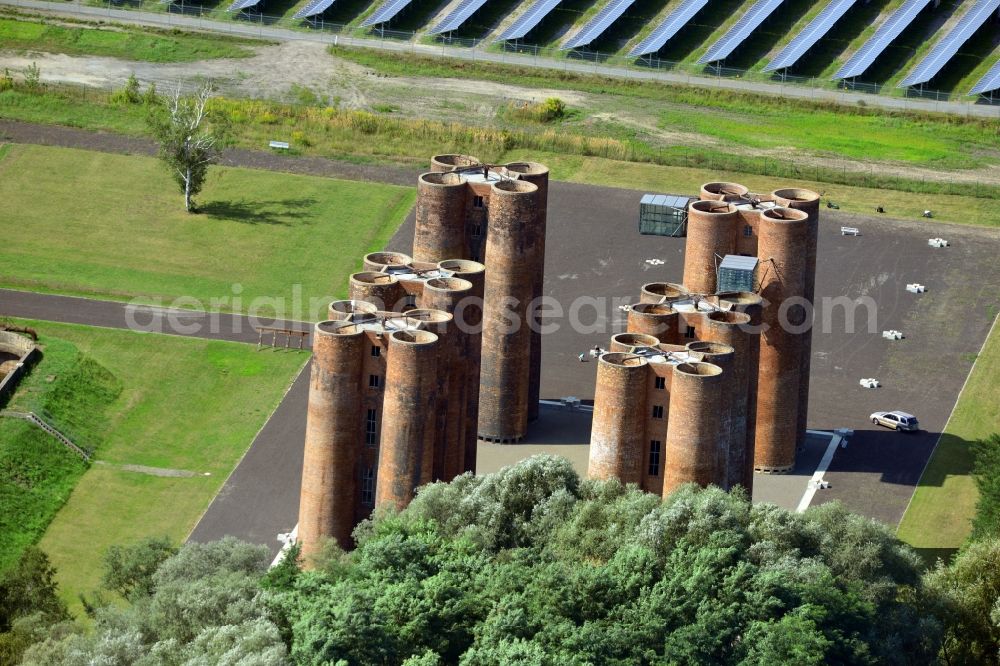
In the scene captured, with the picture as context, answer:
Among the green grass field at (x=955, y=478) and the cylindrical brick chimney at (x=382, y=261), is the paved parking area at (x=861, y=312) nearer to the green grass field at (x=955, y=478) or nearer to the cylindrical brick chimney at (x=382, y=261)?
the green grass field at (x=955, y=478)

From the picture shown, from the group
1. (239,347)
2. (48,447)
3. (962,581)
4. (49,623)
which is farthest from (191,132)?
(962,581)

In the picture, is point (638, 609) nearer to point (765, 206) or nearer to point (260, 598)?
point (260, 598)

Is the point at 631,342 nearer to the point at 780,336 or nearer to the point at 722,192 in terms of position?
the point at 780,336

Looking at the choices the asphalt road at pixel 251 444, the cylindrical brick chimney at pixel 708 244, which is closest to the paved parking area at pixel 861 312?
the cylindrical brick chimney at pixel 708 244

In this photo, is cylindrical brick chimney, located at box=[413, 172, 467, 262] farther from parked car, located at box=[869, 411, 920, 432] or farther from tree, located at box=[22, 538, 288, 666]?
parked car, located at box=[869, 411, 920, 432]

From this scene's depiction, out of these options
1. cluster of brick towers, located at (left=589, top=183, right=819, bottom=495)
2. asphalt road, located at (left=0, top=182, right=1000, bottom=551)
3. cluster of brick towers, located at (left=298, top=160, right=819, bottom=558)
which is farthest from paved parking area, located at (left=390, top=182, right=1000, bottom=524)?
cluster of brick towers, located at (left=298, top=160, right=819, bottom=558)
